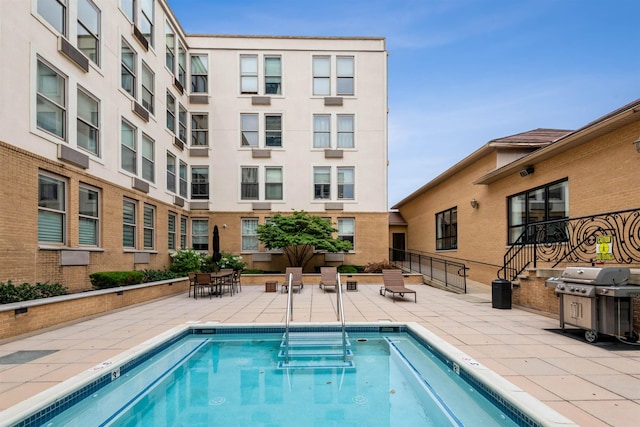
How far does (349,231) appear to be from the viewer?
1930cm

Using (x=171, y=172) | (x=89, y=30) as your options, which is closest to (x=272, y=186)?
(x=171, y=172)

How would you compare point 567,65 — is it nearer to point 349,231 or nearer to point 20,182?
point 349,231

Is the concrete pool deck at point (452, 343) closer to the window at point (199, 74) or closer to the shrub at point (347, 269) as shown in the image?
the shrub at point (347, 269)

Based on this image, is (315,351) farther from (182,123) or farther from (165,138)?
(182,123)

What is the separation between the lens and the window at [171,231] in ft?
54.3

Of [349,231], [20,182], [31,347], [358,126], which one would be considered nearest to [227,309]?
[31,347]

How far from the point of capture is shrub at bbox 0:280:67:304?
6918 mm

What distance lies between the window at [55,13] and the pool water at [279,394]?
9.41 meters

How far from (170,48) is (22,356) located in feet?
51.9

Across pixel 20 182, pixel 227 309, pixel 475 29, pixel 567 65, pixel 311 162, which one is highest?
pixel 475 29

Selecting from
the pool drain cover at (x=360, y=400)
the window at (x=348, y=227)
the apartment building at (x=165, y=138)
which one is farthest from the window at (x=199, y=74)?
the pool drain cover at (x=360, y=400)

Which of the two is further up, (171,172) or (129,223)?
(171,172)

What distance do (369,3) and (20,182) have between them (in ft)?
67.9

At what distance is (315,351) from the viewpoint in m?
6.63
